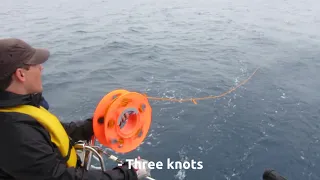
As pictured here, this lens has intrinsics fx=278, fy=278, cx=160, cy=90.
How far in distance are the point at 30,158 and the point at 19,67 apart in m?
0.66

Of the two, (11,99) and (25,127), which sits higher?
(11,99)

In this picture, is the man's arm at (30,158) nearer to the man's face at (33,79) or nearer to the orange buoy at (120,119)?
the man's face at (33,79)

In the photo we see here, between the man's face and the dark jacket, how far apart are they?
83mm

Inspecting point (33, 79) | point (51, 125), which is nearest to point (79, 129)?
point (51, 125)

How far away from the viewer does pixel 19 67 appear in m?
2.04

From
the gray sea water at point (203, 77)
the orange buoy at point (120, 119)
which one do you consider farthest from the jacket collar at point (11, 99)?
the gray sea water at point (203, 77)

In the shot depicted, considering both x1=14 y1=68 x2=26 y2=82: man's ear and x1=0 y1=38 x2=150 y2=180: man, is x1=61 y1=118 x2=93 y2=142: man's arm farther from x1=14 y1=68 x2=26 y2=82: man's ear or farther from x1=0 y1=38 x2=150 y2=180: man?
x1=14 y1=68 x2=26 y2=82: man's ear

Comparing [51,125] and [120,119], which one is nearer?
[51,125]

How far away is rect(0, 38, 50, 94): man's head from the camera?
1987 millimetres

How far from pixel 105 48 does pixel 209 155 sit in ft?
28.3

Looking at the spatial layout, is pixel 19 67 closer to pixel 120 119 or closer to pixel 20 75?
pixel 20 75

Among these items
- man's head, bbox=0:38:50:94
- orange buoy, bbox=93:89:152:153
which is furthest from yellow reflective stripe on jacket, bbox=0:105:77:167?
orange buoy, bbox=93:89:152:153

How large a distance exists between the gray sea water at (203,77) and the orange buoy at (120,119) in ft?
6.63

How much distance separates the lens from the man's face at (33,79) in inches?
83.6
